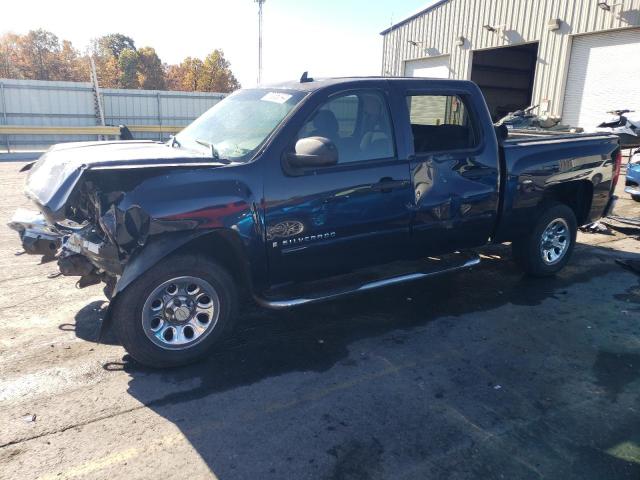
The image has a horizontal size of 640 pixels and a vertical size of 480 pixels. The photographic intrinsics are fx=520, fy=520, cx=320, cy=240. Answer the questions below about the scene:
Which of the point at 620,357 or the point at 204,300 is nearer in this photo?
the point at 204,300

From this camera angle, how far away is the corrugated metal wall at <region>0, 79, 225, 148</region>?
19078mm

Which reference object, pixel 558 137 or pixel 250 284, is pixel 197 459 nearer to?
pixel 250 284

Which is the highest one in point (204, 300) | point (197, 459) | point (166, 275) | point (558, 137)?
point (558, 137)

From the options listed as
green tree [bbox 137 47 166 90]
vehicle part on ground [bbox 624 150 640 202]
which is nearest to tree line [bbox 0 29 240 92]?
green tree [bbox 137 47 166 90]

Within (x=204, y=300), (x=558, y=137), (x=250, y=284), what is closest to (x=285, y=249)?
(x=250, y=284)

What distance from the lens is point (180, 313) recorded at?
371cm

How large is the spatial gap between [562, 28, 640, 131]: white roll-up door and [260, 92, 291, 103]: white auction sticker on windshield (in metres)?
14.9

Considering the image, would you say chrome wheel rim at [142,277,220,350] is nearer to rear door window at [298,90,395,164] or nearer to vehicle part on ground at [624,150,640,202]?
rear door window at [298,90,395,164]

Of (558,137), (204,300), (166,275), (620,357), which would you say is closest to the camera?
(166,275)

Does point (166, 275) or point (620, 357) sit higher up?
point (166, 275)

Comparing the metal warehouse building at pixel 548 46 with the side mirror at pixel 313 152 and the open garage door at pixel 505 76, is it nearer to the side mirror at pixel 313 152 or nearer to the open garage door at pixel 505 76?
the open garage door at pixel 505 76

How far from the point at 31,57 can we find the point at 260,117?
63.4 metres

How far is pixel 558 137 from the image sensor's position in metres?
5.81

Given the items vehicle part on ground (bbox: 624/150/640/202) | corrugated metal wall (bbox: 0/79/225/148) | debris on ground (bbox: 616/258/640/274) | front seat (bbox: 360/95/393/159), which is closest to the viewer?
front seat (bbox: 360/95/393/159)
